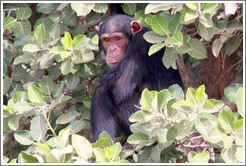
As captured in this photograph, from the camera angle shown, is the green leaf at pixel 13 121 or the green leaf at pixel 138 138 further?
the green leaf at pixel 13 121

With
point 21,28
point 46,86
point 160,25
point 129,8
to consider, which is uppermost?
point 129,8

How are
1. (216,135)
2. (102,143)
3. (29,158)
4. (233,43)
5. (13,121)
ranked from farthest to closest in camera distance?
1. (233,43)
2. (13,121)
3. (102,143)
4. (29,158)
5. (216,135)

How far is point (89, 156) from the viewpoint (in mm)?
2871

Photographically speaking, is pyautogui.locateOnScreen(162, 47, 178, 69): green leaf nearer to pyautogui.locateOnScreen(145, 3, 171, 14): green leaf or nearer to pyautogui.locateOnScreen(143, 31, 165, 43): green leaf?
pyautogui.locateOnScreen(143, 31, 165, 43): green leaf

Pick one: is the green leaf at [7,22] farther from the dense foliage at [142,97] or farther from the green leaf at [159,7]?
the green leaf at [159,7]

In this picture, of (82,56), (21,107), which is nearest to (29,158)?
(21,107)

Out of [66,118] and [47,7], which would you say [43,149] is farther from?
[47,7]

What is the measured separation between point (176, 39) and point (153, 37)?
0.70 feet

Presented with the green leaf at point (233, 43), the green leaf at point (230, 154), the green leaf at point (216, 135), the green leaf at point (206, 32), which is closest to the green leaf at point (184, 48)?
the green leaf at point (206, 32)

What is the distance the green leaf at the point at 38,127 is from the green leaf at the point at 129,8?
126cm

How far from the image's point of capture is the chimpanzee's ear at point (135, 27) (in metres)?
4.09

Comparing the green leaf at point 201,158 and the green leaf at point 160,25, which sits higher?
the green leaf at point 160,25

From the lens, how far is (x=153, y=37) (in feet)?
10.8

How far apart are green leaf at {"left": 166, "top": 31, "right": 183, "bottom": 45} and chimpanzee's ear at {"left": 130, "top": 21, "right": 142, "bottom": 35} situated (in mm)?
936
